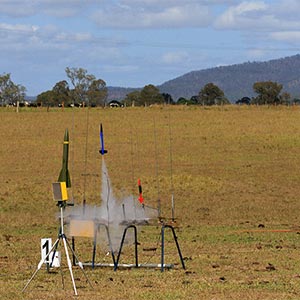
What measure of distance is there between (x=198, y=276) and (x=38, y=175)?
1752 cm

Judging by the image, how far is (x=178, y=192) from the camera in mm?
26422

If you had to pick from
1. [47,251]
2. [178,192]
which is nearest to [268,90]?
[178,192]

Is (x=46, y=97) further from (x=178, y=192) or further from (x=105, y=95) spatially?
(x=178, y=192)

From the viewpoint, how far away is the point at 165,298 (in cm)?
1123

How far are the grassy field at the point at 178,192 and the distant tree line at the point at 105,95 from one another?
18507 mm

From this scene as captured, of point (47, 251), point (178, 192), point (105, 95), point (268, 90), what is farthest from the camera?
point (268, 90)

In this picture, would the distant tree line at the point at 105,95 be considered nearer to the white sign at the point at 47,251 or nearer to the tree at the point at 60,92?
the tree at the point at 60,92

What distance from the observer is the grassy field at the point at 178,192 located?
12477 millimetres

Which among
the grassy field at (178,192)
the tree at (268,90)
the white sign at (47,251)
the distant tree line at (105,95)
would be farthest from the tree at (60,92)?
the white sign at (47,251)

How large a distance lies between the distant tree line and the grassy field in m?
18.5

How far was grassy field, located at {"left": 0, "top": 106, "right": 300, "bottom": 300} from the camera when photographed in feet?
40.9

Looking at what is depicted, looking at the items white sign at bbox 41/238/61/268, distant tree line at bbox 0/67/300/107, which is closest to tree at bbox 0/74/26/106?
distant tree line at bbox 0/67/300/107

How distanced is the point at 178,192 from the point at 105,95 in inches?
1688

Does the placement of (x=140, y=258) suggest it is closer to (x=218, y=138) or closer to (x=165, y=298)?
(x=165, y=298)
